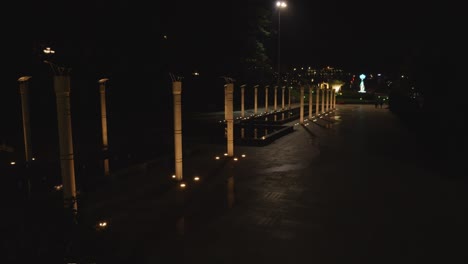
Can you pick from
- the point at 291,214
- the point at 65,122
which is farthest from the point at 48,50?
the point at 291,214

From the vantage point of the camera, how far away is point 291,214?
21.6 ft

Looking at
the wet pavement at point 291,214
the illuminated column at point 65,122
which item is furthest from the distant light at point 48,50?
the illuminated column at point 65,122

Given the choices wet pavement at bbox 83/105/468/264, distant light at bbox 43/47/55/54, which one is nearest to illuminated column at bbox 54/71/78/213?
wet pavement at bbox 83/105/468/264

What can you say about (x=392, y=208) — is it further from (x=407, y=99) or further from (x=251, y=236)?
(x=407, y=99)

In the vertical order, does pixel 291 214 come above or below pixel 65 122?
below

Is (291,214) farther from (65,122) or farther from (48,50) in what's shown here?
(48,50)

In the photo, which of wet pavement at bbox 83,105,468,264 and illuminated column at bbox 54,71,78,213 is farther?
illuminated column at bbox 54,71,78,213

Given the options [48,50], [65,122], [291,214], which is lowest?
[291,214]

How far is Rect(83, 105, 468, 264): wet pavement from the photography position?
16.8 feet

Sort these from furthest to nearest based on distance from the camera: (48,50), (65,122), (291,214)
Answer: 1. (48,50)
2. (291,214)
3. (65,122)

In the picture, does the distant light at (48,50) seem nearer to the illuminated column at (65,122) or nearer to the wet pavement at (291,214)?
the wet pavement at (291,214)

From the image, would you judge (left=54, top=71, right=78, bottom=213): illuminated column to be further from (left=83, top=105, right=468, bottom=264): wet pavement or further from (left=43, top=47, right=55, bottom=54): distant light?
(left=43, top=47, right=55, bottom=54): distant light

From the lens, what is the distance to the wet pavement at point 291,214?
5.11 m

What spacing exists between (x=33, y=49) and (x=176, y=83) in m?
8.16
